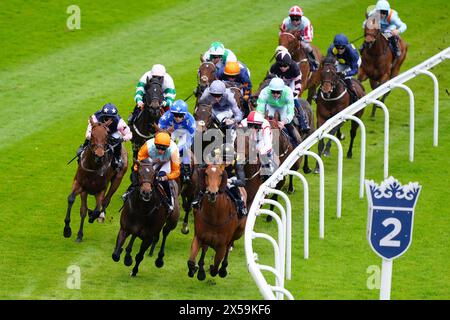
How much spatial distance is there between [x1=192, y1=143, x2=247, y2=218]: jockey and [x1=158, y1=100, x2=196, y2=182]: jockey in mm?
1354

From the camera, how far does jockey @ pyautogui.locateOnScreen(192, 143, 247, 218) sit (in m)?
15.2

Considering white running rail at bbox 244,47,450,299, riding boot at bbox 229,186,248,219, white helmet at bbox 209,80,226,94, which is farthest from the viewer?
white helmet at bbox 209,80,226,94

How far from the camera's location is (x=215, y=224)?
1542 cm

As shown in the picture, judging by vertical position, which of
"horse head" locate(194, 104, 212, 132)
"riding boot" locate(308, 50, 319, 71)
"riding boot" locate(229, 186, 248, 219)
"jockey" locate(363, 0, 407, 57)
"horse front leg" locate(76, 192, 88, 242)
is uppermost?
"jockey" locate(363, 0, 407, 57)

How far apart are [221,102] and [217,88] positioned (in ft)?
0.90

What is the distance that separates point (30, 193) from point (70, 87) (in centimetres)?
489

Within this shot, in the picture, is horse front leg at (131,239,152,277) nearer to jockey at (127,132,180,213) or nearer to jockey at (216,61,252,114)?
jockey at (127,132,180,213)

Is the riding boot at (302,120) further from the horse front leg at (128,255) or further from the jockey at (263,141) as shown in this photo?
the horse front leg at (128,255)

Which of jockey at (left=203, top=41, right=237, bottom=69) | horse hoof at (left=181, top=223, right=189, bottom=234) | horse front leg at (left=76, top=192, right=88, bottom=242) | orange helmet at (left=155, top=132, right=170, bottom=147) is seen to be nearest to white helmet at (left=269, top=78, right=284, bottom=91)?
jockey at (left=203, top=41, right=237, bottom=69)

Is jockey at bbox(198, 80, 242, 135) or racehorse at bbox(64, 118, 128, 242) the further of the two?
jockey at bbox(198, 80, 242, 135)

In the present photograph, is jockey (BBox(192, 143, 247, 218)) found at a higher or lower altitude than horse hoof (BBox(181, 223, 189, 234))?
higher

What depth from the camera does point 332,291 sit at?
15.3 metres

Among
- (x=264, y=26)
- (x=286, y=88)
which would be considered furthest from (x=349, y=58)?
(x=264, y=26)

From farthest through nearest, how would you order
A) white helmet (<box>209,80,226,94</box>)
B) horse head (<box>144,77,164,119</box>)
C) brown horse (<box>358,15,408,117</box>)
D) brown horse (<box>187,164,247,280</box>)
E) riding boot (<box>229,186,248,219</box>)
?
brown horse (<box>358,15,408,117</box>), white helmet (<box>209,80,226,94</box>), horse head (<box>144,77,164,119</box>), riding boot (<box>229,186,248,219</box>), brown horse (<box>187,164,247,280</box>)
